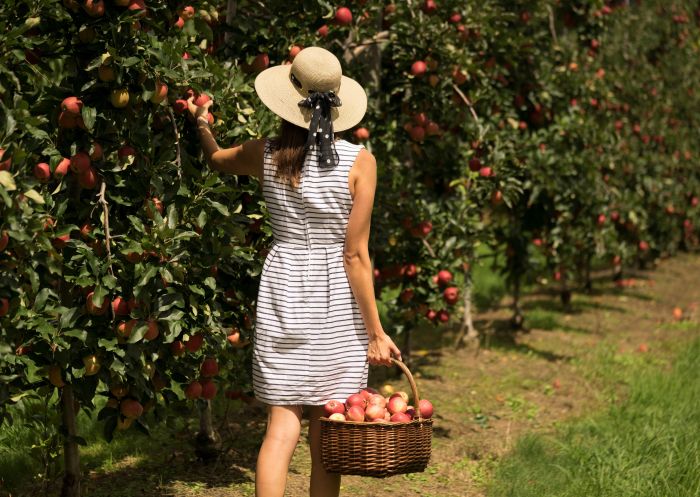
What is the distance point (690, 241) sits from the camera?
13.2 m

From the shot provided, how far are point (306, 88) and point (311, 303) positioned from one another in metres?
0.68

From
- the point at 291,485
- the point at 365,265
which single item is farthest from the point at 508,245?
the point at 365,265

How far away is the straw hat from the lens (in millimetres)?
3270

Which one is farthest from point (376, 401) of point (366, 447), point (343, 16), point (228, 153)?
point (343, 16)

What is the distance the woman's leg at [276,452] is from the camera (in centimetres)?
321

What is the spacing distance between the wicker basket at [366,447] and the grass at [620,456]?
4.37 ft

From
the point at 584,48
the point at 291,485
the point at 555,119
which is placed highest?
the point at 584,48

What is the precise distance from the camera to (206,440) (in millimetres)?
4535

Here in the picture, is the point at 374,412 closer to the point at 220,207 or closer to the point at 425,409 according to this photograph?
the point at 425,409

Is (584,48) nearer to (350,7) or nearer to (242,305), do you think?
(350,7)

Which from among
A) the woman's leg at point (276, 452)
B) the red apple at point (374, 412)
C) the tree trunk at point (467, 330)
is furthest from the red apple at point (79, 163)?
the tree trunk at point (467, 330)

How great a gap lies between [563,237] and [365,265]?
16.1 feet

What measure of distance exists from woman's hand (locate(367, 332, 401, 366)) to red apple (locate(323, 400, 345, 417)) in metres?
0.17

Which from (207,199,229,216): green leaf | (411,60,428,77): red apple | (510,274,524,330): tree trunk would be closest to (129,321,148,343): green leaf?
(207,199,229,216): green leaf
